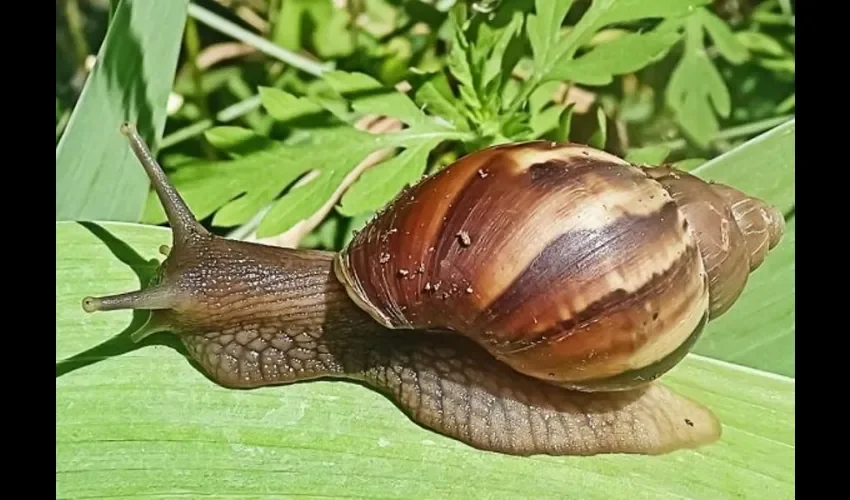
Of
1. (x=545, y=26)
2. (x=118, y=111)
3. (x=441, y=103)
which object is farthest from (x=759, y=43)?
(x=118, y=111)

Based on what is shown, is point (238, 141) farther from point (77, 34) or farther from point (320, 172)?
→ point (77, 34)

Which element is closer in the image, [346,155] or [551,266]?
[551,266]

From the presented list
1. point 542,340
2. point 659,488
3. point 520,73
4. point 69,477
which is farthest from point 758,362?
point 69,477

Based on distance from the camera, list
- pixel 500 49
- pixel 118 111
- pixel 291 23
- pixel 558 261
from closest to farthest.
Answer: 1. pixel 558 261
2. pixel 118 111
3. pixel 500 49
4. pixel 291 23

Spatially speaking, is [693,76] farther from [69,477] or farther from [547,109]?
[69,477]

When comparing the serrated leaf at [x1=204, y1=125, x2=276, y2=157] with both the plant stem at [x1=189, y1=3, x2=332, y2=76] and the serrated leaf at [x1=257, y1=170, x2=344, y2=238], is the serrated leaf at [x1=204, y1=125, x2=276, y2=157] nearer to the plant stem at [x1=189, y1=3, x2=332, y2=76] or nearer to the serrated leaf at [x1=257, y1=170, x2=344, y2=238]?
the serrated leaf at [x1=257, y1=170, x2=344, y2=238]

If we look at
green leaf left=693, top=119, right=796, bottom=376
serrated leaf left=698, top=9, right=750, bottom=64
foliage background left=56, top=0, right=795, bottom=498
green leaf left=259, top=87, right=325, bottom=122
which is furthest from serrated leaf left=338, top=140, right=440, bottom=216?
serrated leaf left=698, top=9, right=750, bottom=64
